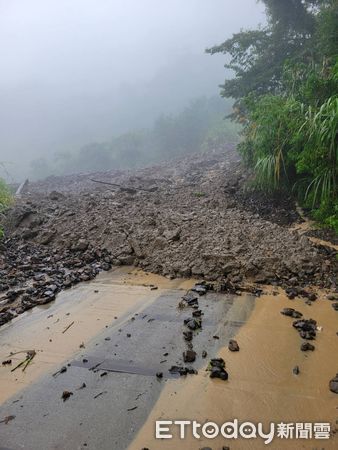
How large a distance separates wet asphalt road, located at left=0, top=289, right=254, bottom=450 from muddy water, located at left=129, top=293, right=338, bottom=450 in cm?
12

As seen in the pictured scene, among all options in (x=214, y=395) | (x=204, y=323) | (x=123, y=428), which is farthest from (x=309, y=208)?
(x=123, y=428)

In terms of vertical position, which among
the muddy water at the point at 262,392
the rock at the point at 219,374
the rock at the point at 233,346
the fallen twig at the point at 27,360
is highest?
the fallen twig at the point at 27,360

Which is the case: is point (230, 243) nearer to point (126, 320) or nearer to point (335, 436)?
point (126, 320)

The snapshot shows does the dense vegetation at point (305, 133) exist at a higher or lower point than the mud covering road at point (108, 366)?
higher

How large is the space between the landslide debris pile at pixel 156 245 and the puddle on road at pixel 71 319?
26 centimetres

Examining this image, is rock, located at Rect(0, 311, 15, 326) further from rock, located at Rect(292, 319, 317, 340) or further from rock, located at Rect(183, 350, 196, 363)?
rock, located at Rect(292, 319, 317, 340)

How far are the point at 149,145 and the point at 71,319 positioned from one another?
4105 cm

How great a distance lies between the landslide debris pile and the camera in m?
4.94

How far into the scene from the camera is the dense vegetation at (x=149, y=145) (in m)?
39.7

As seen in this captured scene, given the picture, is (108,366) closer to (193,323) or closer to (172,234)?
(193,323)

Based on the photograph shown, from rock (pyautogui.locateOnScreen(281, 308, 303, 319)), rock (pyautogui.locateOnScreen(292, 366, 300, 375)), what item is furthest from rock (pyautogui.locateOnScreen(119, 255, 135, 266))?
rock (pyautogui.locateOnScreen(292, 366, 300, 375))

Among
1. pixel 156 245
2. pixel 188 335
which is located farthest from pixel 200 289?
pixel 156 245

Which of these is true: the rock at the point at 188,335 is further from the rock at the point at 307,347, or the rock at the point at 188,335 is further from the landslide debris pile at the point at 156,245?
the landslide debris pile at the point at 156,245

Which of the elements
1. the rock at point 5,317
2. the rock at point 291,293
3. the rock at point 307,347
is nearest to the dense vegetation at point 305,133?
the rock at point 291,293
